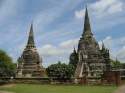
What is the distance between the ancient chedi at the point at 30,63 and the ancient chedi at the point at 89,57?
9.79m

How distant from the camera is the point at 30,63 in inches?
3169

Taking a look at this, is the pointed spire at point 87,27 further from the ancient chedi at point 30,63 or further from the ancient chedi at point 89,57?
the ancient chedi at point 30,63

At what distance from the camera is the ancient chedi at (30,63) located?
7831 centimetres

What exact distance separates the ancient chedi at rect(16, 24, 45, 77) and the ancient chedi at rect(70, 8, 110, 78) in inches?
385

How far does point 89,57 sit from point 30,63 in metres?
17.1

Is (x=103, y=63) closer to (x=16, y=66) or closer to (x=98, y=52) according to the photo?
(x=98, y=52)

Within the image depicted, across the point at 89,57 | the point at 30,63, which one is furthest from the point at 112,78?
the point at 30,63

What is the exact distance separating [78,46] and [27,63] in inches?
616

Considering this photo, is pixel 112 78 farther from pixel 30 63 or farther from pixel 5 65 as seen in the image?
pixel 30 63

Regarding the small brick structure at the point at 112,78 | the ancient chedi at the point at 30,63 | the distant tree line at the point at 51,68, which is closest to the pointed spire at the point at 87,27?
the distant tree line at the point at 51,68

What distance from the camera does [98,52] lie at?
7731 centimetres

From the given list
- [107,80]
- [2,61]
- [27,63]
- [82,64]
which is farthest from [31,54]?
[107,80]

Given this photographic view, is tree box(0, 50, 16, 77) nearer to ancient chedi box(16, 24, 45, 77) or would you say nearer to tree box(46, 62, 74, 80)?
ancient chedi box(16, 24, 45, 77)

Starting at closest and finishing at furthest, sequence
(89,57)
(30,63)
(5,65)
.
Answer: (5,65)
(89,57)
(30,63)
